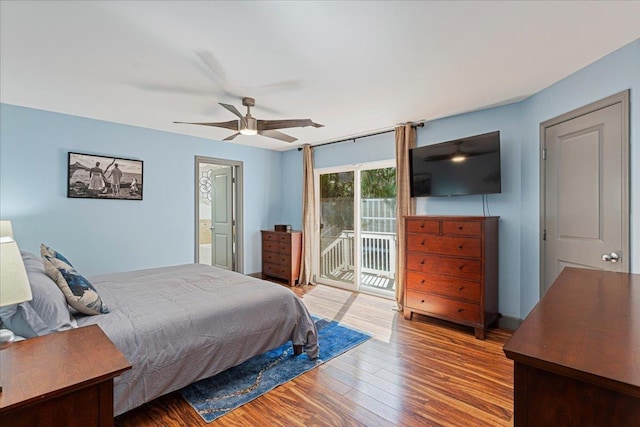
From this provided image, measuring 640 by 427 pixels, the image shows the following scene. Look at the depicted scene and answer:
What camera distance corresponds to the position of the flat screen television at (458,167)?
327 centimetres

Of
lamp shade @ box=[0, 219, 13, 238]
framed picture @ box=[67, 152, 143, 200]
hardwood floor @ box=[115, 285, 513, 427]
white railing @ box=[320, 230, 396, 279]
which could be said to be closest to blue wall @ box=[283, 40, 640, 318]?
hardwood floor @ box=[115, 285, 513, 427]

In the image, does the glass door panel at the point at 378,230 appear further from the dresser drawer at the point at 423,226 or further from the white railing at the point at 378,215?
the dresser drawer at the point at 423,226

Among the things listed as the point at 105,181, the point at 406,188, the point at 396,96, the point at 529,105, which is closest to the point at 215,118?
the point at 105,181

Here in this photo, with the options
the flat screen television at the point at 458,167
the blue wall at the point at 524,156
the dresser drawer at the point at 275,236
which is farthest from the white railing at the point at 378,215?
the dresser drawer at the point at 275,236

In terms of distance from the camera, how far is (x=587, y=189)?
8.25 feet

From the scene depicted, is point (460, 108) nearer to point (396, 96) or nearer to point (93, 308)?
point (396, 96)

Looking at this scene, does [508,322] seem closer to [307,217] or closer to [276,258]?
[307,217]

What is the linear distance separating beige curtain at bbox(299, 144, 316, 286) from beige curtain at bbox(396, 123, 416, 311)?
1697 mm

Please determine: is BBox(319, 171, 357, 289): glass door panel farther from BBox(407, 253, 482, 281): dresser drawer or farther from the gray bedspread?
the gray bedspread

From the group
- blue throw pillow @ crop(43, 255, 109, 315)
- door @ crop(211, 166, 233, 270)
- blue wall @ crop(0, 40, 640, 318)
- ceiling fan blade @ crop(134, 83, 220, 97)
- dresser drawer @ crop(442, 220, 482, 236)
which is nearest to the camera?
blue throw pillow @ crop(43, 255, 109, 315)

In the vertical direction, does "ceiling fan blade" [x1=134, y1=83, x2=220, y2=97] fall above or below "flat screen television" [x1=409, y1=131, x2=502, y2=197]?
above

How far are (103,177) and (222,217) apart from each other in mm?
2110

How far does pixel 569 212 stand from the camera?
106 inches

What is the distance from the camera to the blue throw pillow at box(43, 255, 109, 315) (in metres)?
1.91
